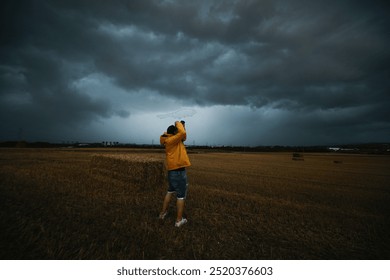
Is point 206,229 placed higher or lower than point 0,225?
lower

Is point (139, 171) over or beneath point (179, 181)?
beneath

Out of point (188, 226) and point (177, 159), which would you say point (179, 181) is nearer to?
point (177, 159)

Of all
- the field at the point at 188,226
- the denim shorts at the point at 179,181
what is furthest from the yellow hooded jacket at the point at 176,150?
the field at the point at 188,226

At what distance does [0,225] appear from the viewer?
3773mm

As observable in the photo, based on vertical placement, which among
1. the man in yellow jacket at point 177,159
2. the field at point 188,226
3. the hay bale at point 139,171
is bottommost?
the field at point 188,226

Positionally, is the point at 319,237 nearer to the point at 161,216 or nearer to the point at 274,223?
the point at 274,223

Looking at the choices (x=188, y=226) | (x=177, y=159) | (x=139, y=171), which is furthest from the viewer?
(x=139, y=171)

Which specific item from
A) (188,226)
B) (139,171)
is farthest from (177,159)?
(139,171)

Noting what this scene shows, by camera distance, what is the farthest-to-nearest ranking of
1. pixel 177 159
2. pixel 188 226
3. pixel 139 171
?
pixel 139 171 < pixel 188 226 < pixel 177 159

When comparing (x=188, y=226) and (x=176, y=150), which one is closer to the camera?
(x=176, y=150)

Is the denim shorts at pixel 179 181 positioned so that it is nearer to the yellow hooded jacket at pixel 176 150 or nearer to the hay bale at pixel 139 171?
the yellow hooded jacket at pixel 176 150

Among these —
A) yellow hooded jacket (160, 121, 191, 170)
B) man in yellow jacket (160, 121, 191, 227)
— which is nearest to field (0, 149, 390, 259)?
man in yellow jacket (160, 121, 191, 227)
